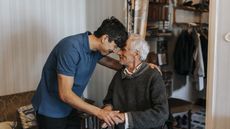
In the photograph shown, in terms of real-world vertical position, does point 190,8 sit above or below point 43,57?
above

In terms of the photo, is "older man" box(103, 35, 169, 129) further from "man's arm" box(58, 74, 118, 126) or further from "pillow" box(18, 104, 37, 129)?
"pillow" box(18, 104, 37, 129)

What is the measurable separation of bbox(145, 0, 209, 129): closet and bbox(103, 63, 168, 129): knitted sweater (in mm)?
1438

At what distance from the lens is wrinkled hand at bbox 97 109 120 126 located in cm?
188

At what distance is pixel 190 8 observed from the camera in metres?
4.26

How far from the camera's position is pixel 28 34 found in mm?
3219

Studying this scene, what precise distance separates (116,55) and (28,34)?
967mm

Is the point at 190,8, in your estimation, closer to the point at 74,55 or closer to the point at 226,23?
the point at 226,23

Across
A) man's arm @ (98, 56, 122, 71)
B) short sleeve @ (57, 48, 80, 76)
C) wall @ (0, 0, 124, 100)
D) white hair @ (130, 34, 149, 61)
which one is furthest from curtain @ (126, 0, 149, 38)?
short sleeve @ (57, 48, 80, 76)

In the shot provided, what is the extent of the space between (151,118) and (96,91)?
1798 mm

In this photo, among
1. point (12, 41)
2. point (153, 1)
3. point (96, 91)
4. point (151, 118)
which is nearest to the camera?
point (151, 118)

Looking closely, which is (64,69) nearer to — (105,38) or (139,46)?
(105,38)

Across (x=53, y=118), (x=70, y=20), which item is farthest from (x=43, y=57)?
(x=53, y=118)

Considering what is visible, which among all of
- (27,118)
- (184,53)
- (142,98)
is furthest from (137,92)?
(184,53)

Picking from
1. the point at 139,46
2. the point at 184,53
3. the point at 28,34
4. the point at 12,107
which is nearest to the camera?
the point at 139,46
